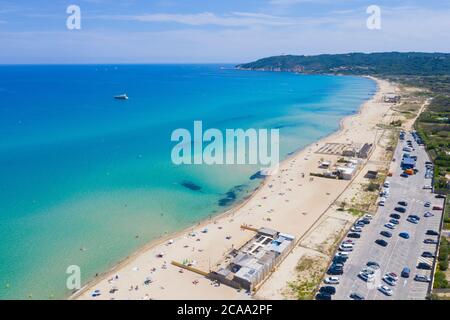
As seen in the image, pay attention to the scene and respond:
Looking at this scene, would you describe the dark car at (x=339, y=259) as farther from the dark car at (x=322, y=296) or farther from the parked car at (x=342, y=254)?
the dark car at (x=322, y=296)

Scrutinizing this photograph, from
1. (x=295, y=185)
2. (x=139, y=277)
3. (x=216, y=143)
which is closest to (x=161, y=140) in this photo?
(x=216, y=143)

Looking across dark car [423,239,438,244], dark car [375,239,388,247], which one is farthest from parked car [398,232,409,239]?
dark car [375,239,388,247]

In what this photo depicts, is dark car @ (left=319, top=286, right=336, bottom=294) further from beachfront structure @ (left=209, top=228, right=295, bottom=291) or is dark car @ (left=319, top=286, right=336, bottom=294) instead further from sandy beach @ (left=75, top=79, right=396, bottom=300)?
beachfront structure @ (left=209, top=228, right=295, bottom=291)

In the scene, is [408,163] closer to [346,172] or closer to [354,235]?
[346,172]

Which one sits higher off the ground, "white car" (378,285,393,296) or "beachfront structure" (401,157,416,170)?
"beachfront structure" (401,157,416,170)

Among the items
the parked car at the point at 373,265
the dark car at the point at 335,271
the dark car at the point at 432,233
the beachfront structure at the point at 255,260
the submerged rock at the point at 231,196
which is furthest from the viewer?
the submerged rock at the point at 231,196

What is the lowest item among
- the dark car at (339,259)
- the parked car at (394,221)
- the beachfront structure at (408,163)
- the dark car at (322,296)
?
the dark car at (322,296)

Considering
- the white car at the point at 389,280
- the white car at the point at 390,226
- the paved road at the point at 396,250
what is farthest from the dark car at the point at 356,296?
the white car at the point at 390,226
